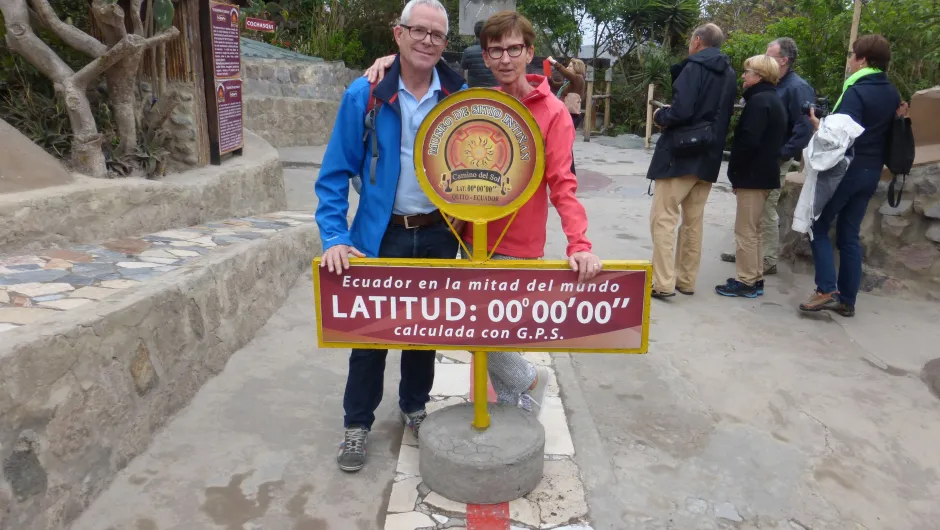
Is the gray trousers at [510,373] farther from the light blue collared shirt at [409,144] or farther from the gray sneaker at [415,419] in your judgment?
the light blue collared shirt at [409,144]

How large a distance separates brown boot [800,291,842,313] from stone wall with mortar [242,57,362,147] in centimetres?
829

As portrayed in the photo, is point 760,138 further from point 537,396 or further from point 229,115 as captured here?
point 229,115

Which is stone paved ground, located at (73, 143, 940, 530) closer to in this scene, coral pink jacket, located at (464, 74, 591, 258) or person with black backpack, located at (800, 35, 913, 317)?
person with black backpack, located at (800, 35, 913, 317)

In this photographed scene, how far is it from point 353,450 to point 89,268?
167 cm

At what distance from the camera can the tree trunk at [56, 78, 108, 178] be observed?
4281 millimetres

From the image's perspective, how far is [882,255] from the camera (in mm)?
4992

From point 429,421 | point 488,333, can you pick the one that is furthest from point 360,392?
point 488,333

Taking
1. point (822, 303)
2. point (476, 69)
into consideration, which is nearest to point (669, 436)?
point (822, 303)

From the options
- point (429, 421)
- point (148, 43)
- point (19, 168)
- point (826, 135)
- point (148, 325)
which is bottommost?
point (429, 421)

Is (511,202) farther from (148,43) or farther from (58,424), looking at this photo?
(148,43)

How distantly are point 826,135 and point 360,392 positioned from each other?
3245 millimetres

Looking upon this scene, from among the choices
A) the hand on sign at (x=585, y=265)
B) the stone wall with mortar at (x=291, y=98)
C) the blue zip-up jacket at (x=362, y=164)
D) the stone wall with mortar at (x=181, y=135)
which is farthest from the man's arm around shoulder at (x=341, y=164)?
the stone wall with mortar at (x=291, y=98)

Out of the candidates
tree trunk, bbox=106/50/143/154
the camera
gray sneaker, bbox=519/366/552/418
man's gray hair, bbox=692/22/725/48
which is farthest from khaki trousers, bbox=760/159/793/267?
tree trunk, bbox=106/50/143/154

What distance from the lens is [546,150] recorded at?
244 centimetres
